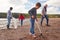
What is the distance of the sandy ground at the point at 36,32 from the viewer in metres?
2.49

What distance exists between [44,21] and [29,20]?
0.31 m

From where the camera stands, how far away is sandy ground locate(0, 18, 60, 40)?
8.16 ft

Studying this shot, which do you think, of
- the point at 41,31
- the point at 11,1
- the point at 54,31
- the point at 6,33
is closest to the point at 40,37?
the point at 41,31

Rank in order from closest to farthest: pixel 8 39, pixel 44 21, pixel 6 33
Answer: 1. pixel 8 39
2. pixel 6 33
3. pixel 44 21

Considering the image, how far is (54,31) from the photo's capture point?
2.68 metres

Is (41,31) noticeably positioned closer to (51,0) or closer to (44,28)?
(44,28)

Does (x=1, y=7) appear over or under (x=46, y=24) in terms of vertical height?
over

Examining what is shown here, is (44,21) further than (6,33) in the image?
Yes

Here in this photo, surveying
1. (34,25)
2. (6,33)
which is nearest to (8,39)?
(6,33)

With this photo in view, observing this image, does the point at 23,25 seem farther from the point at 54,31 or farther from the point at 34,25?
the point at 54,31

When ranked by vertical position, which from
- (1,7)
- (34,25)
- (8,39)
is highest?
(1,7)

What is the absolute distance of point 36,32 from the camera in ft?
8.29

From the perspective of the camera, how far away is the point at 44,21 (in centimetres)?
280

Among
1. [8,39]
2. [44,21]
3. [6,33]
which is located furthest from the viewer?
[44,21]
